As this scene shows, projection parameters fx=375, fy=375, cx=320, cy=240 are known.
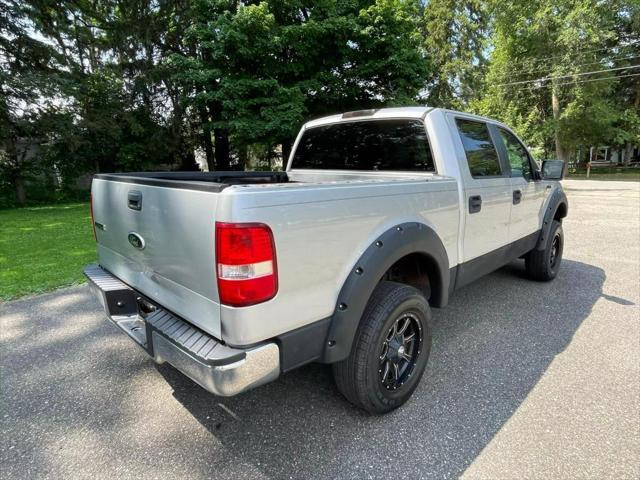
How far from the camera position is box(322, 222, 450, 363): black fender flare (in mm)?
1915

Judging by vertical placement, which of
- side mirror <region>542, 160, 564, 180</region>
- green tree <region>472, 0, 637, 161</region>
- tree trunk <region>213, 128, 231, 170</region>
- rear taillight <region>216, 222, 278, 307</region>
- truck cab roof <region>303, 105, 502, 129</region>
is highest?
green tree <region>472, 0, 637, 161</region>

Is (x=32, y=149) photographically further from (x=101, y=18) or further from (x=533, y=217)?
(x=533, y=217)

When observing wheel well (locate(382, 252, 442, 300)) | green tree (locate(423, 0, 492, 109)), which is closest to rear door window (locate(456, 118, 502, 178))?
wheel well (locate(382, 252, 442, 300))

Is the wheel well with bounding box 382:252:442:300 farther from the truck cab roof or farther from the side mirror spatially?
the side mirror

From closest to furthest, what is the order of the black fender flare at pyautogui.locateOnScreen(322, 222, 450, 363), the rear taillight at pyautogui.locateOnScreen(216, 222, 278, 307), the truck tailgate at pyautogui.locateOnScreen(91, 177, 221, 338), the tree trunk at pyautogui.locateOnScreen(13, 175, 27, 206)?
the rear taillight at pyautogui.locateOnScreen(216, 222, 278, 307)
the truck tailgate at pyautogui.locateOnScreen(91, 177, 221, 338)
the black fender flare at pyautogui.locateOnScreen(322, 222, 450, 363)
the tree trunk at pyautogui.locateOnScreen(13, 175, 27, 206)

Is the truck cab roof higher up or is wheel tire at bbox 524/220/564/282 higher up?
the truck cab roof

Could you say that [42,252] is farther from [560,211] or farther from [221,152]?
[221,152]

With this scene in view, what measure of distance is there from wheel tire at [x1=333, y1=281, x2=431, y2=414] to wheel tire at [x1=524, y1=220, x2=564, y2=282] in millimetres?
2726

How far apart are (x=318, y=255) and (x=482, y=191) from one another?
6.04ft

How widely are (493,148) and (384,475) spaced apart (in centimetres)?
278

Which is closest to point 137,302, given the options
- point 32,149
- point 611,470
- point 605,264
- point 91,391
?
point 91,391

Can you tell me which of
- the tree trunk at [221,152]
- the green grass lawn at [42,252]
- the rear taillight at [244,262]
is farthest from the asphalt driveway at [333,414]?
the tree trunk at [221,152]

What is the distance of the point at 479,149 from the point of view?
317 cm

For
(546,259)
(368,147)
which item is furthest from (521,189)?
(368,147)
